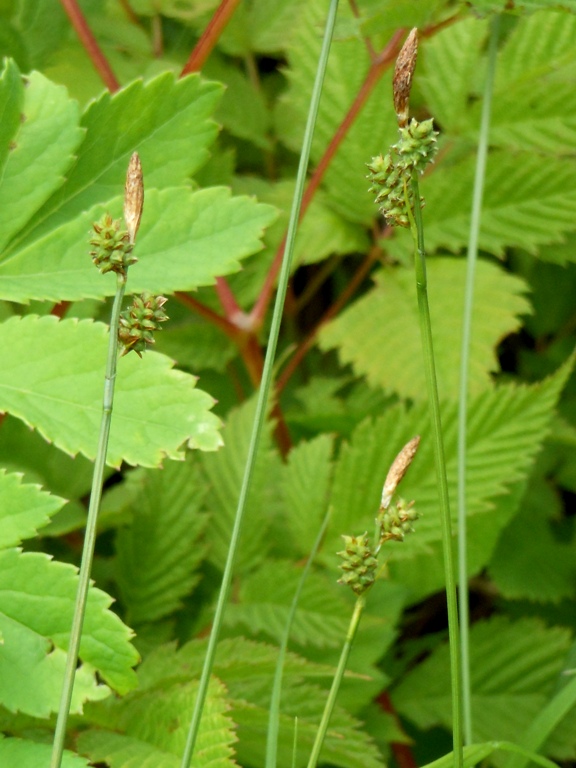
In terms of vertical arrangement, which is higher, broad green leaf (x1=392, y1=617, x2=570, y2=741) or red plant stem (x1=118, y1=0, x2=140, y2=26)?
red plant stem (x1=118, y1=0, x2=140, y2=26)

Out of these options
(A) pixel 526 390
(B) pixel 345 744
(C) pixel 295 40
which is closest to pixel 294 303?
(C) pixel 295 40

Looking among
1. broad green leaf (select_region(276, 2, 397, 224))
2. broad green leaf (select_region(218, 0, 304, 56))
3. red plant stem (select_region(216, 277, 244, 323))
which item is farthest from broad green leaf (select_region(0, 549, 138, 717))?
broad green leaf (select_region(218, 0, 304, 56))

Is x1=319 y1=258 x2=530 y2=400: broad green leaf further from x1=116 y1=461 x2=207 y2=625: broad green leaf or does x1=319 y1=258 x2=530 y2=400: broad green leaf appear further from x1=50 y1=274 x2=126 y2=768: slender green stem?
x1=50 y1=274 x2=126 y2=768: slender green stem

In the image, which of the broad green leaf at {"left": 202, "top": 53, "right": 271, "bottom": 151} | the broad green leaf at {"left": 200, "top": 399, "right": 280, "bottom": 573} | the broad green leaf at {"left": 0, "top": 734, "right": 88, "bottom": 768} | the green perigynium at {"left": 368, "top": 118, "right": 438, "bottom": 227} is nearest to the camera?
the green perigynium at {"left": 368, "top": 118, "right": 438, "bottom": 227}

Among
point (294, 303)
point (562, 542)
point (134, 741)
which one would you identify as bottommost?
point (134, 741)

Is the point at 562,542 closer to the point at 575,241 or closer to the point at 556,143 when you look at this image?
the point at 575,241

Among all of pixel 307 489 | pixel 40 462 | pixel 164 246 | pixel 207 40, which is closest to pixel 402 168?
pixel 164 246

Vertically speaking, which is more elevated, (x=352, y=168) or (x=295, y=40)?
(x=295, y=40)
